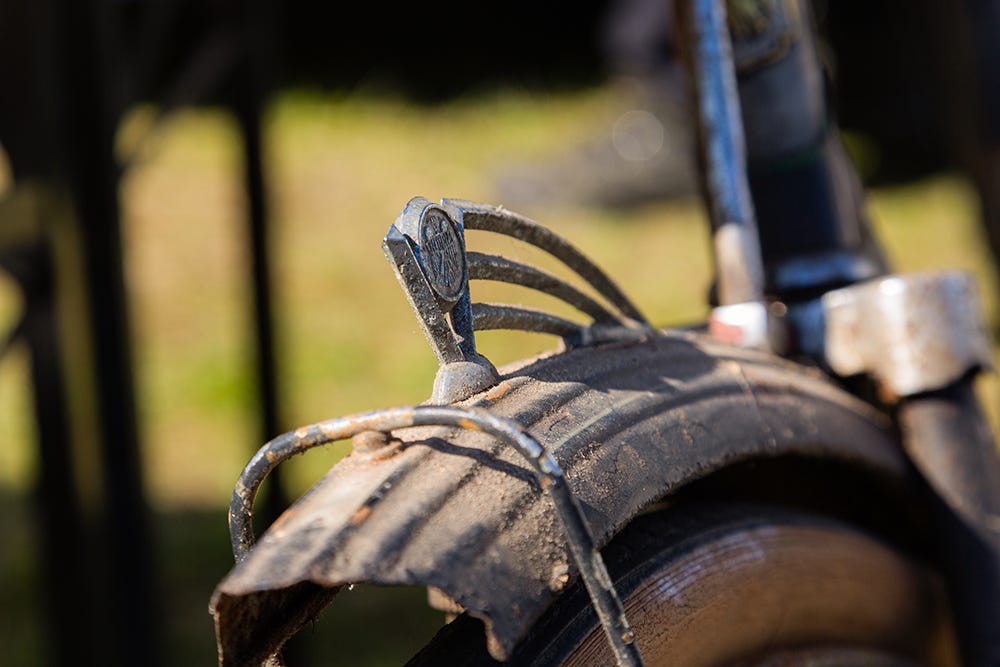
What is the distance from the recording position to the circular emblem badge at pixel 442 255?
648mm

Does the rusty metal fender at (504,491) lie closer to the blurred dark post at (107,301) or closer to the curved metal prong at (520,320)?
the curved metal prong at (520,320)

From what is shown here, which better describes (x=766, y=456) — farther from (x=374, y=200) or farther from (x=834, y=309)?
(x=374, y=200)

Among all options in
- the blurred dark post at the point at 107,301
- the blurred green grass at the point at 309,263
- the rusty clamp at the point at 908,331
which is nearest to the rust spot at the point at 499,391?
the rusty clamp at the point at 908,331

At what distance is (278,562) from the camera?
22.4 inches

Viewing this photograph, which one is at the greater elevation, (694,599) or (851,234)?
(851,234)

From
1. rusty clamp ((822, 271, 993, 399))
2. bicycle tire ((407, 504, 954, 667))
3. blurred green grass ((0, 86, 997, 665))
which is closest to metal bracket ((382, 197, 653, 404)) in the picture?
bicycle tire ((407, 504, 954, 667))

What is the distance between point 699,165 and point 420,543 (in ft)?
1.89

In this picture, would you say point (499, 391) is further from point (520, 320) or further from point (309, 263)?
point (309, 263)

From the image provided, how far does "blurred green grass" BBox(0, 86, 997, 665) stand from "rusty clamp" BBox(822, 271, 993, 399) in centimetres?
190

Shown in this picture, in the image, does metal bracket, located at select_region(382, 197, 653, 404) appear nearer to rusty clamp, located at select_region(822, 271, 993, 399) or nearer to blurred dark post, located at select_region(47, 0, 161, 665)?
rusty clamp, located at select_region(822, 271, 993, 399)

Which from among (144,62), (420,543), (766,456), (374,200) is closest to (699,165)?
(766,456)

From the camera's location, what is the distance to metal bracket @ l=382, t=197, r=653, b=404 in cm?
64

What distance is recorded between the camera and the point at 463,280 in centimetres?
68

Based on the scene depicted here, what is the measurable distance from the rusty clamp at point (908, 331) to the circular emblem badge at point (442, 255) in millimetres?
446
